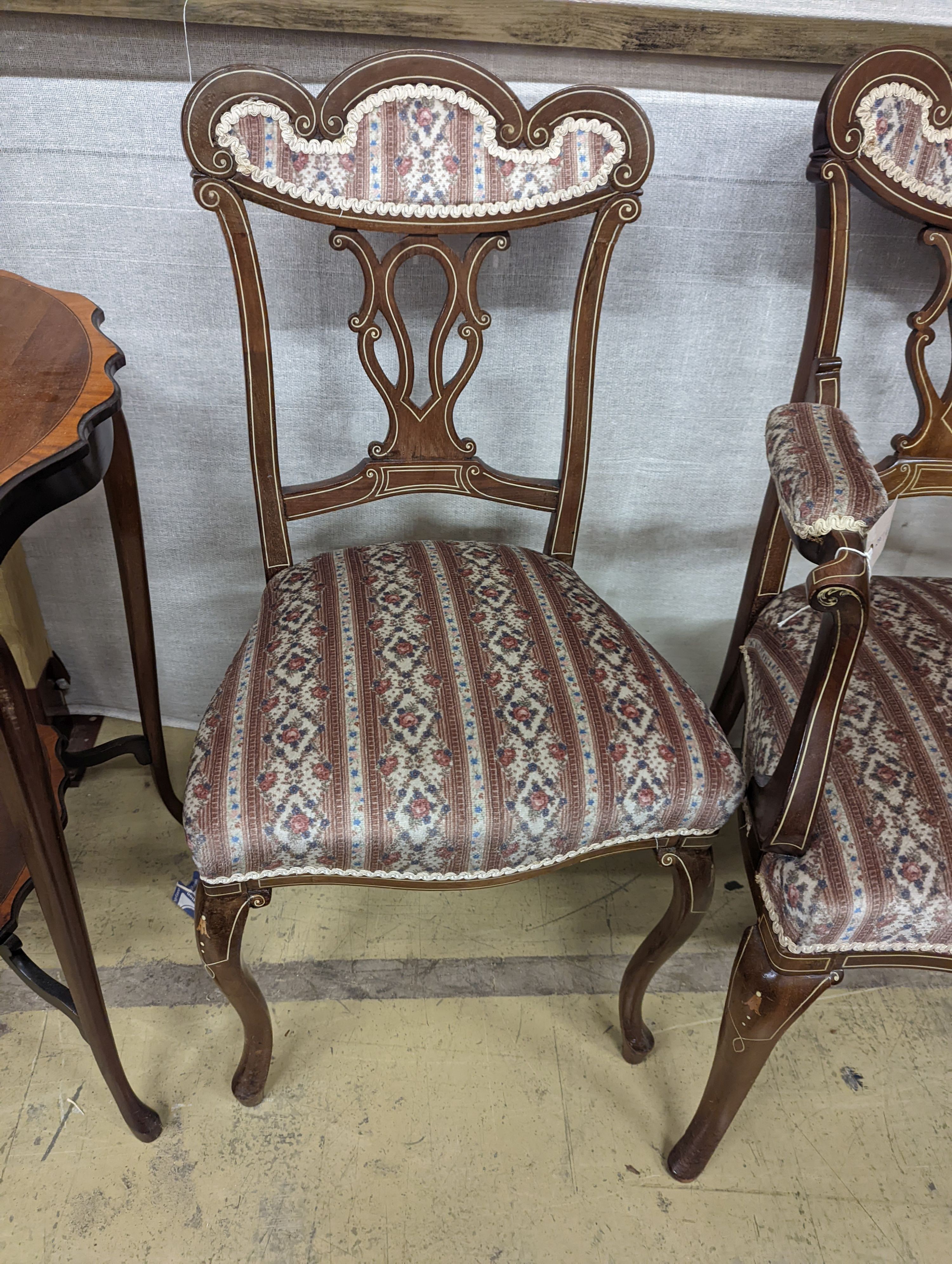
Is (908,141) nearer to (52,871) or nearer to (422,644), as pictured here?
(422,644)

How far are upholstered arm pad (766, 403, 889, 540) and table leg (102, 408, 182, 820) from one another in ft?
2.18

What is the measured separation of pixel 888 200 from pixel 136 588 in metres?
0.99

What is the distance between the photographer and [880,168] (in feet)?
2.98

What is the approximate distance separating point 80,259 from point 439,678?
73 cm

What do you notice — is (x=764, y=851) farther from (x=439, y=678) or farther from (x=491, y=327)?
(x=491, y=327)

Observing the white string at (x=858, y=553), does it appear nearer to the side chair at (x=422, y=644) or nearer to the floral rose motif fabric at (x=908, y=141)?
the side chair at (x=422, y=644)

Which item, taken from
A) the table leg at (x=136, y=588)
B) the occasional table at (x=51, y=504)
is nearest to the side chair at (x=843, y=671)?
the occasional table at (x=51, y=504)

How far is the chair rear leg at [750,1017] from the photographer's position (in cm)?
81

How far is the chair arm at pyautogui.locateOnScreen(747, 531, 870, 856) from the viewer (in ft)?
2.21

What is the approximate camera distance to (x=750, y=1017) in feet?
2.76

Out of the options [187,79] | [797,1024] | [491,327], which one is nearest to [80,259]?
[187,79]

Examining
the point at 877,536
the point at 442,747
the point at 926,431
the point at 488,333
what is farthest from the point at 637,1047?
the point at 488,333

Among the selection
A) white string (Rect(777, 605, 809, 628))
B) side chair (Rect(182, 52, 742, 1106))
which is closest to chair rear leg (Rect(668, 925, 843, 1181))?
side chair (Rect(182, 52, 742, 1106))

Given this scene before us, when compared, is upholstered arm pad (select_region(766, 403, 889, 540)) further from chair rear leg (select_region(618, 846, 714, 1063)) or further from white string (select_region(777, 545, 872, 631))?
chair rear leg (select_region(618, 846, 714, 1063))
